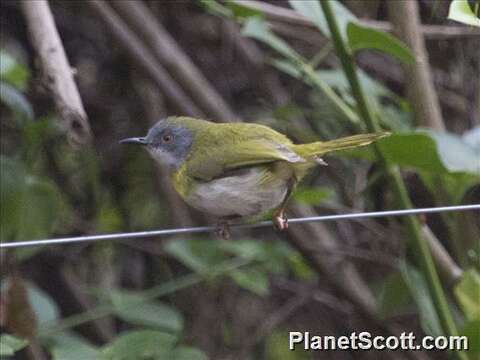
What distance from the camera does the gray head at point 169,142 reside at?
3.32m

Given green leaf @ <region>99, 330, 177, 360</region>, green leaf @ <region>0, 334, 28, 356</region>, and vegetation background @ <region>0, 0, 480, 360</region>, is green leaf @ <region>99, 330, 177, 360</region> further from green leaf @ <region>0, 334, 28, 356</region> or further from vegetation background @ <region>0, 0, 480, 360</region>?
vegetation background @ <region>0, 0, 480, 360</region>

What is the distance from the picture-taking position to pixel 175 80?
4.13m

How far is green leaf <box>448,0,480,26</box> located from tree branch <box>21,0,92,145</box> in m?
0.87

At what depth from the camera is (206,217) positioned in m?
4.50

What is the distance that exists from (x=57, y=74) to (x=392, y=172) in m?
1.07

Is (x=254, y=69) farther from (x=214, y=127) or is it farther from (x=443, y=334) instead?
(x=443, y=334)

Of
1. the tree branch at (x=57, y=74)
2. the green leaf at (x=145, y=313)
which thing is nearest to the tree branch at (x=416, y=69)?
the green leaf at (x=145, y=313)

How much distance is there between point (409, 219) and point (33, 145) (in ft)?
4.26

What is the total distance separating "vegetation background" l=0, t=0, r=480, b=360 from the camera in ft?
12.0

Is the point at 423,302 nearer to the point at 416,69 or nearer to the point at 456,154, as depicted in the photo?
the point at 456,154

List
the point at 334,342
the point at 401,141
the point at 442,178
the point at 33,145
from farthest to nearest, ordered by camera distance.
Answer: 1. the point at 334,342
2. the point at 33,145
3. the point at 442,178
4. the point at 401,141

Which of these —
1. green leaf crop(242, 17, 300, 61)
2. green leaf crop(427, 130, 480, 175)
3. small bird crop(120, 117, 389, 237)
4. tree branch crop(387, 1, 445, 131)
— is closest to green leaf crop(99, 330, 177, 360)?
small bird crop(120, 117, 389, 237)

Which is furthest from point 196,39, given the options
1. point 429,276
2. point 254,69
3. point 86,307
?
point 429,276

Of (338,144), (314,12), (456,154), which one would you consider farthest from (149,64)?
(456,154)
